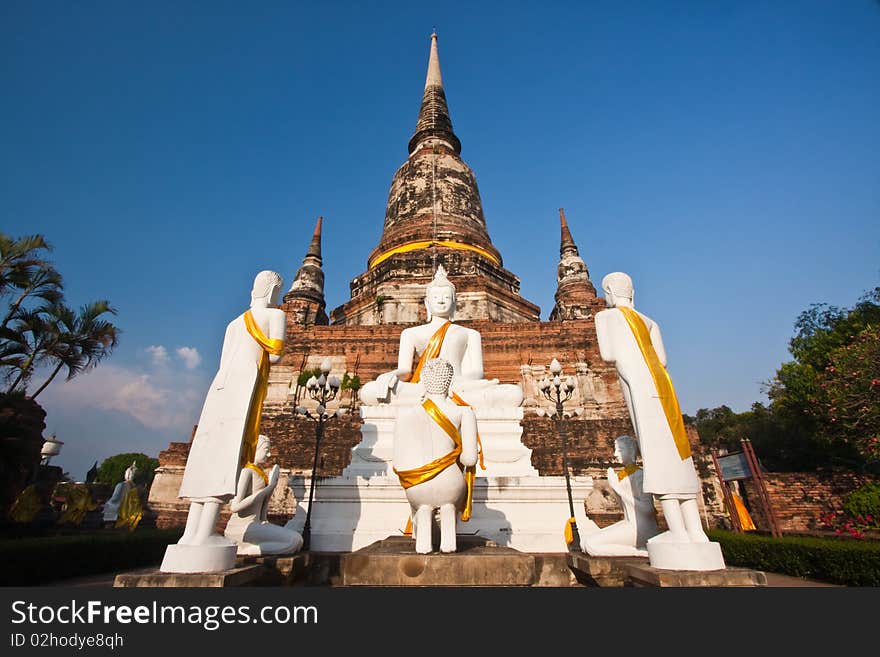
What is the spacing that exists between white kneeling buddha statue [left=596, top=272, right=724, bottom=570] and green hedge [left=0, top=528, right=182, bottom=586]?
8067 mm

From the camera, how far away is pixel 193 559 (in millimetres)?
3533

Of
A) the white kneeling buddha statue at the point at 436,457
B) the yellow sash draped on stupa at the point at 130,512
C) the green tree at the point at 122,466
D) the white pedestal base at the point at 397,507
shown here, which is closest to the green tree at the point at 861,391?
the white pedestal base at the point at 397,507

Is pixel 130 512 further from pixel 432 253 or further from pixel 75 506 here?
pixel 432 253

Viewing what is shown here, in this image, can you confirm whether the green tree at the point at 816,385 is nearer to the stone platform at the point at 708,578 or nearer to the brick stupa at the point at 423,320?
the brick stupa at the point at 423,320

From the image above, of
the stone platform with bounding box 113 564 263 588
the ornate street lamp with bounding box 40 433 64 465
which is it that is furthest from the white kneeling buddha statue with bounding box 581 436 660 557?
the ornate street lamp with bounding box 40 433 64 465

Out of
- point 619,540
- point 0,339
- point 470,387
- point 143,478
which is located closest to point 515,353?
point 470,387

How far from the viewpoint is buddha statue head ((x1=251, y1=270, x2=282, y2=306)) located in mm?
4824

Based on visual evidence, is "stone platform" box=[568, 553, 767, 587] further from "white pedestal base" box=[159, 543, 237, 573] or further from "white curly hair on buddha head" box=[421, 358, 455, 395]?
"white pedestal base" box=[159, 543, 237, 573]

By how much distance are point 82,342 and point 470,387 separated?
51.6ft

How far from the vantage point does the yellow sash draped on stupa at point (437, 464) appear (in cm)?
418

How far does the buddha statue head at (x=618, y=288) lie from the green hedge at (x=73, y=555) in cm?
841

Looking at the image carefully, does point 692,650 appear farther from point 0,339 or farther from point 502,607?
point 0,339

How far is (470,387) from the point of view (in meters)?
8.86

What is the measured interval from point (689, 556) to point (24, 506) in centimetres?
1275
